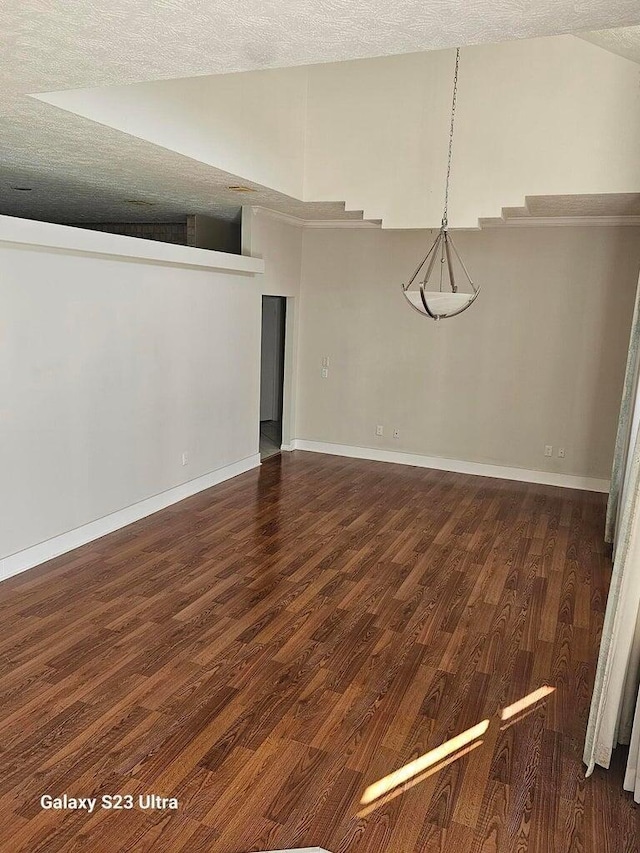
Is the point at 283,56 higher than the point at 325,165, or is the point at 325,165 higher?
the point at 325,165

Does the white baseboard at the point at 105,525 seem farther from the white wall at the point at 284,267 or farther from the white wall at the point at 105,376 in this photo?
the white wall at the point at 284,267

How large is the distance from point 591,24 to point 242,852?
2.83 m

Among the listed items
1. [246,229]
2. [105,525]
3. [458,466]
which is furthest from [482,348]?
[105,525]

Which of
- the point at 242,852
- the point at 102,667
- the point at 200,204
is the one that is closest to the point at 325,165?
the point at 200,204

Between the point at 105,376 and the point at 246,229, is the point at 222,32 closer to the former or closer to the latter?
the point at 105,376

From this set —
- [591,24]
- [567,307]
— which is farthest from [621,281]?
[591,24]

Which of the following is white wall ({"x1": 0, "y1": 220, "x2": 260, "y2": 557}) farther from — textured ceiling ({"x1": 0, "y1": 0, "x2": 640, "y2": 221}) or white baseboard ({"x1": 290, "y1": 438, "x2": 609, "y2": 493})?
white baseboard ({"x1": 290, "y1": 438, "x2": 609, "y2": 493})

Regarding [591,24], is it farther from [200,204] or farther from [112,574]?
[200,204]

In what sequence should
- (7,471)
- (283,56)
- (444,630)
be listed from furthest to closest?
1. (7,471)
2. (444,630)
3. (283,56)

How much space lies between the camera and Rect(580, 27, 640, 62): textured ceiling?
2.70 meters

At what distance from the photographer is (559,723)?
3098 mm

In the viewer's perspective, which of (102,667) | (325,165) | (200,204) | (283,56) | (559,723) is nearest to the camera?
→ (283,56)

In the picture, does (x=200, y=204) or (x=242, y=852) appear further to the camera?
(x=200, y=204)

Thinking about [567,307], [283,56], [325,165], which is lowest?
[567,307]
